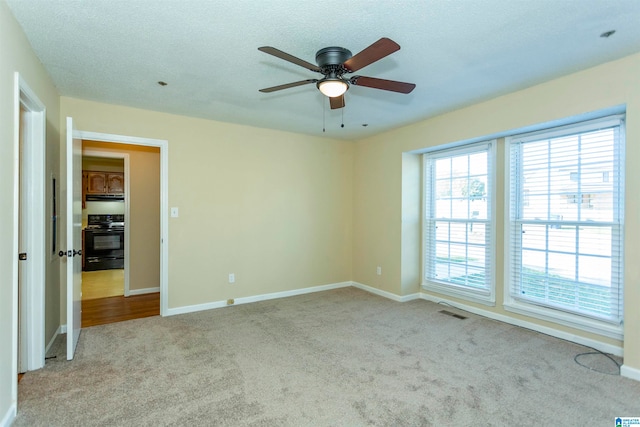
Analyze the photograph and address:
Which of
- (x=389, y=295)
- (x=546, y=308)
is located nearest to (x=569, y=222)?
(x=546, y=308)

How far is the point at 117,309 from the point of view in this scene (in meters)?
4.27

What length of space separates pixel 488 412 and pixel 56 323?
3959 millimetres

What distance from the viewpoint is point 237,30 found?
7.02 feet

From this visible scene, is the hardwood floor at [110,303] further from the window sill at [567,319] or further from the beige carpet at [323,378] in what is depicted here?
the window sill at [567,319]

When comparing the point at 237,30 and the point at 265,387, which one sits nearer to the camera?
the point at 237,30

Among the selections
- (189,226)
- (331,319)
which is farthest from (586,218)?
(189,226)

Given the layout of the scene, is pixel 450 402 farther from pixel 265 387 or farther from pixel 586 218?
pixel 586 218

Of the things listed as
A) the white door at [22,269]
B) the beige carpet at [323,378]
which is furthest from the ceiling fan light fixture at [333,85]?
the white door at [22,269]

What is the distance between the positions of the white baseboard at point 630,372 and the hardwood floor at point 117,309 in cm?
461

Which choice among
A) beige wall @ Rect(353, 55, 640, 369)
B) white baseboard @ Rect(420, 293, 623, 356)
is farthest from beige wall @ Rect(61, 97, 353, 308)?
white baseboard @ Rect(420, 293, 623, 356)

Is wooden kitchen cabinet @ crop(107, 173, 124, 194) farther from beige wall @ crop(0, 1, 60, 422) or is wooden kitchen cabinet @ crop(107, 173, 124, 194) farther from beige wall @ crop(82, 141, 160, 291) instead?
beige wall @ crop(0, 1, 60, 422)

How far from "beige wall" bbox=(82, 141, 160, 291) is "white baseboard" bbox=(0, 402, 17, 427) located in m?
3.23

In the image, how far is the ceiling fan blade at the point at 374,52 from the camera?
1.76 m

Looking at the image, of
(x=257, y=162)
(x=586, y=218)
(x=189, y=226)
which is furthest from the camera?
(x=257, y=162)
